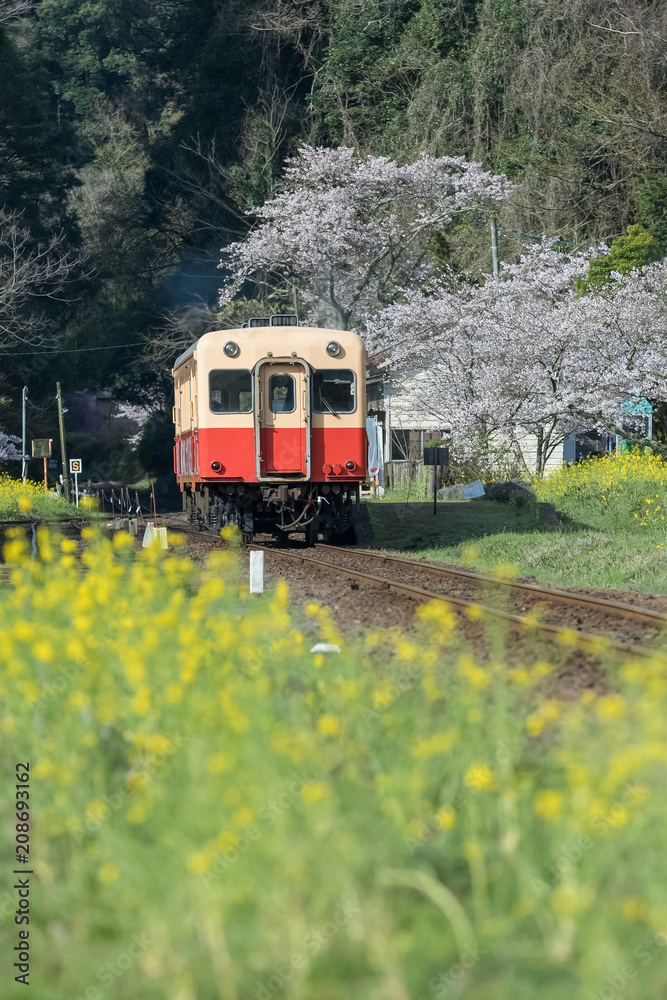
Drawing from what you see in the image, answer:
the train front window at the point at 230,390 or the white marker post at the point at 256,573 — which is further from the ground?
the train front window at the point at 230,390

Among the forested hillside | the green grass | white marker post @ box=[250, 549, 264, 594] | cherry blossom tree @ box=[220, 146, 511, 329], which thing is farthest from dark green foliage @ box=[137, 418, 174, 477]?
white marker post @ box=[250, 549, 264, 594]

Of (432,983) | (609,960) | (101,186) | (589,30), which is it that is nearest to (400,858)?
(432,983)

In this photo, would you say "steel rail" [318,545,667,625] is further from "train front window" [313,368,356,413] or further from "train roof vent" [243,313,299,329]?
"train roof vent" [243,313,299,329]

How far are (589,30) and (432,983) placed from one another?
1770 inches

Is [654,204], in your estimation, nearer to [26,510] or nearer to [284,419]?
[26,510]

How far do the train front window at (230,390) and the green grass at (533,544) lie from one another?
3.52 metres

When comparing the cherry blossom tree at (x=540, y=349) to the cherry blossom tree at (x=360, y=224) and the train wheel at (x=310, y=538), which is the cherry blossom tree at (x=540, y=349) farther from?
the train wheel at (x=310, y=538)

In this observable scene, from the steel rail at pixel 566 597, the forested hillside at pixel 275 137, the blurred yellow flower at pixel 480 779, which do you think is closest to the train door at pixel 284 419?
the steel rail at pixel 566 597

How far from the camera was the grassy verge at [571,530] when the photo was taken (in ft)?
47.3

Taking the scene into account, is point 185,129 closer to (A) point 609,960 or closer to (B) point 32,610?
(B) point 32,610

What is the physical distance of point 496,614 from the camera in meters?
8.53

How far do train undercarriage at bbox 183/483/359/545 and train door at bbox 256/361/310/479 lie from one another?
1.07 ft

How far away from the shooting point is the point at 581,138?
134 ft

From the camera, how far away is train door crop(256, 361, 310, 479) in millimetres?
17031
